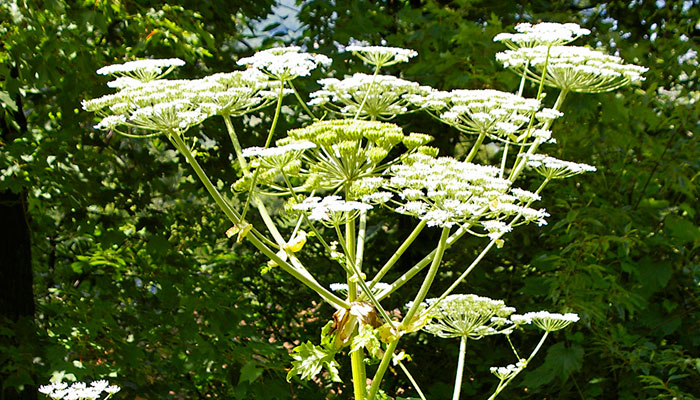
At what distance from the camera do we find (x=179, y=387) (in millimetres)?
4980

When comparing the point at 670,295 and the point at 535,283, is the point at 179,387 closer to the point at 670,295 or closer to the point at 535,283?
the point at 535,283

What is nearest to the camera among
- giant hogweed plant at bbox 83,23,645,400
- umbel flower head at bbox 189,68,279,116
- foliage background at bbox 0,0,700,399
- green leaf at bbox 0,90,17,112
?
giant hogweed plant at bbox 83,23,645,400

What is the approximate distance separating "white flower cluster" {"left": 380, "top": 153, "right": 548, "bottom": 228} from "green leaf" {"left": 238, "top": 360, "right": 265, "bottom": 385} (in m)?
2.36

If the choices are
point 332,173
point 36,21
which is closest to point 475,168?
point 332,173

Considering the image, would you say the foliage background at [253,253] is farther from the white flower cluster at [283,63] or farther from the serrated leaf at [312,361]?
the serrated leaf at [312,361]

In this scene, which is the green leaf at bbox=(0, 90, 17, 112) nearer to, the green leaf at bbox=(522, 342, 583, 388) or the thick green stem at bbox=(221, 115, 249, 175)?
the thick green stem at bbox=(221, 115, 249, 175)

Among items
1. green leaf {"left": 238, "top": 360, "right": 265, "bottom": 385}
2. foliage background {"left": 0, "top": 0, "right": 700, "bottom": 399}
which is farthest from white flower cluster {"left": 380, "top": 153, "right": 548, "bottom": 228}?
green leaf {"left": 238, "top": 360, "right": 265, "bottom": 385}

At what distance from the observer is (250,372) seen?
13.3 ft

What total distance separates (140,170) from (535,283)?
2591 mm

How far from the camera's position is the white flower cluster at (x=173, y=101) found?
1817mm

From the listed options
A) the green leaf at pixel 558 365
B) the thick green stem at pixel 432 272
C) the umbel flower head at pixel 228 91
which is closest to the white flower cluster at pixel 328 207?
the thick green stem at pixel 432 272

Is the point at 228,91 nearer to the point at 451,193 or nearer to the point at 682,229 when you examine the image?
the point at 451,193

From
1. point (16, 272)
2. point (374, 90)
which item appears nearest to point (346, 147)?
point (374, 90)

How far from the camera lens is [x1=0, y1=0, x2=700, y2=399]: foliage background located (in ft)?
13.6
